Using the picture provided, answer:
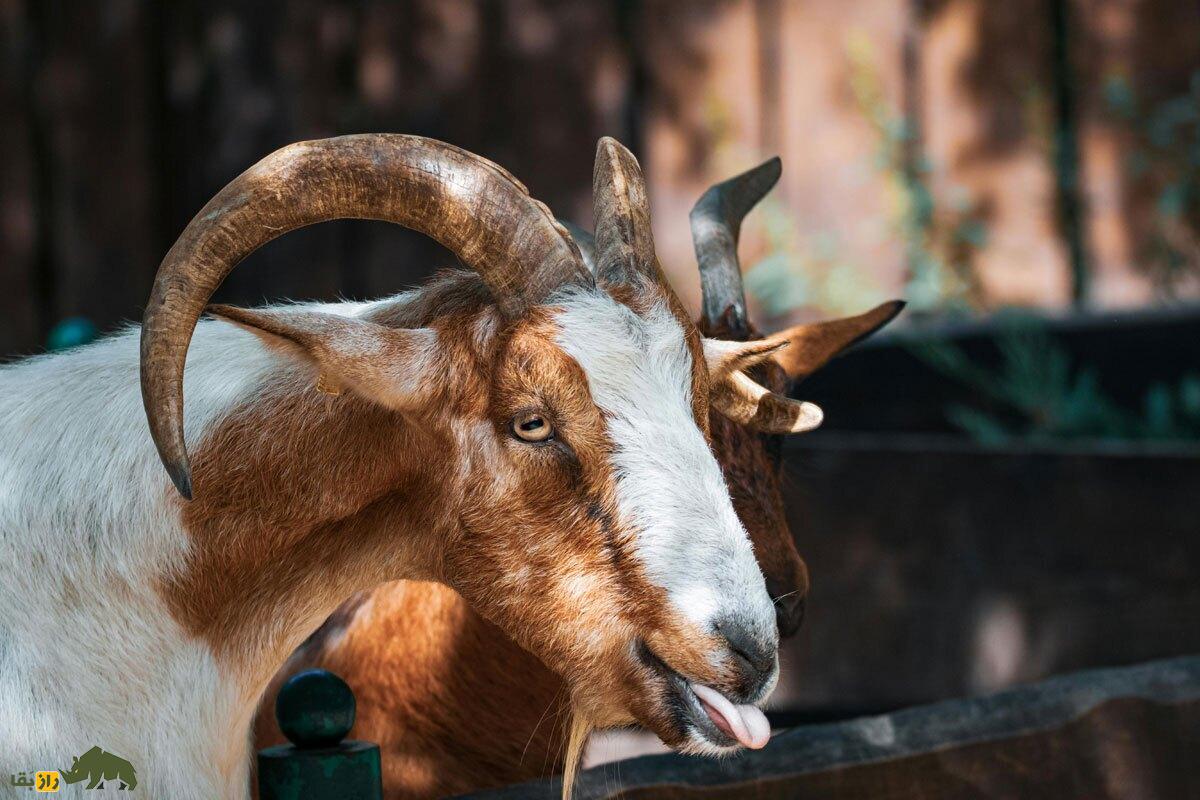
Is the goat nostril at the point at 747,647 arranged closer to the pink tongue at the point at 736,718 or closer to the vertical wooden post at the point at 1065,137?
the pink tongue at the point at 736,718

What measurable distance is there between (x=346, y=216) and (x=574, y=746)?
35.6 inches

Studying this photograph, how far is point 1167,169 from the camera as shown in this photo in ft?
19.6

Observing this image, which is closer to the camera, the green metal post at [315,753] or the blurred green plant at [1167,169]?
the green metal post at [315,753]

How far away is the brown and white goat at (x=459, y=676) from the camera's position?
8.69 feet

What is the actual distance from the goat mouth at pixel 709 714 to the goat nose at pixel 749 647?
6cm

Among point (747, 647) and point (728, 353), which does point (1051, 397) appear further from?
point (747, 647)

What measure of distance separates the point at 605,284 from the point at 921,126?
445cm

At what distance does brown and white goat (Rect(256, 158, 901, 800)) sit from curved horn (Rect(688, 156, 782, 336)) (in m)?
0.29

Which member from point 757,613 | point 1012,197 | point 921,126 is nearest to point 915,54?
point 921,126

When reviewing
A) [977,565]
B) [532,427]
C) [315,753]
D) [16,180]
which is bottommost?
[977,565]

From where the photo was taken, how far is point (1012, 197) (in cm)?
620

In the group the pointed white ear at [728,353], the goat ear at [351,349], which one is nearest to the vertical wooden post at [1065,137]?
the pointed white ear at [728,353]

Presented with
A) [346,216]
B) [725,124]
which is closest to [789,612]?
[346,216]

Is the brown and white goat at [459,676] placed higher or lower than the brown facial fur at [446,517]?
lower
